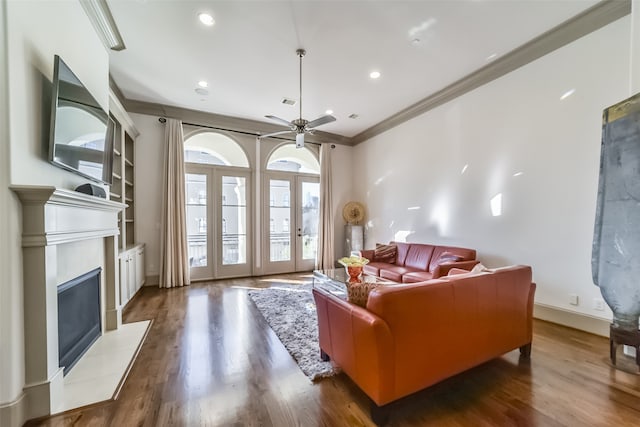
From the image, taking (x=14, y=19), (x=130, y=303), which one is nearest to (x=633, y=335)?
(x=14, y=19)

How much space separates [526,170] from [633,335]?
1.94 meters

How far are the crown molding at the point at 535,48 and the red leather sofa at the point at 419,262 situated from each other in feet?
8.07

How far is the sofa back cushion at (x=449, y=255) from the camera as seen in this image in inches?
146

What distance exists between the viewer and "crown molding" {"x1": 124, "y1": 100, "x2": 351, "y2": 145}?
481 cm

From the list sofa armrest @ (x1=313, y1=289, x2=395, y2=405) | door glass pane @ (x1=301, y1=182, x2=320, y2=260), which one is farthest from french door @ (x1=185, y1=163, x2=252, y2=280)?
sofa armrest @ (x1=313, y1=289, x2=395, y2=405)

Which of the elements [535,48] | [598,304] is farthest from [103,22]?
[598,304]

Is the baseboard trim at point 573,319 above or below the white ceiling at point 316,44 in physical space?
below

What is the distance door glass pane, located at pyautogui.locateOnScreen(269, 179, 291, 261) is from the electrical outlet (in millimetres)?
4965

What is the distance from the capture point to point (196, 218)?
532 cm

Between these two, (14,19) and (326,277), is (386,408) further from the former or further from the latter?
(14,19)

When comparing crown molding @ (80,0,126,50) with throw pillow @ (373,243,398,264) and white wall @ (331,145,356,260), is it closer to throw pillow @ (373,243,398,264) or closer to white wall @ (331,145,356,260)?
white wall @ (331,145,356,260)

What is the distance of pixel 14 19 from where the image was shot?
160 centimetres

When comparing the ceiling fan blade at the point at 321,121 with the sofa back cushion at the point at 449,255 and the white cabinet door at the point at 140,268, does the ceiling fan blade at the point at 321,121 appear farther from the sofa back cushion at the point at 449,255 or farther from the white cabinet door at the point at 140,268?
the white cabinet door at the point at 140,268

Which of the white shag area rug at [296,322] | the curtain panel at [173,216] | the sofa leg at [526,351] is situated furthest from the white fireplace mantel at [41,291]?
the sofa leg at [526,351]
